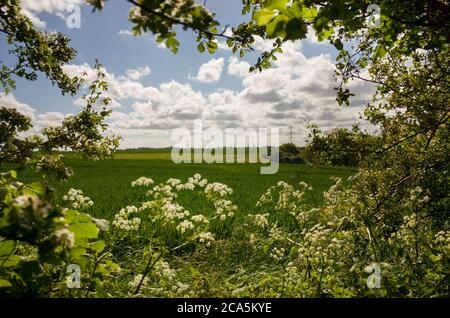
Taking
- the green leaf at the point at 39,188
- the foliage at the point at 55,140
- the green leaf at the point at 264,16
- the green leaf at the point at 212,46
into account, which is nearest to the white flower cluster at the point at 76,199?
the foliage at the point at 55,140

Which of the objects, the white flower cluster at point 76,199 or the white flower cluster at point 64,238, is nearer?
the white flower cluster at point 64,238

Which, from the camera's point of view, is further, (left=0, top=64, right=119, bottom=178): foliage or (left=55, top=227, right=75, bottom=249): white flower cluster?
(left=0, top=64, right=119, bottom=178): foliage

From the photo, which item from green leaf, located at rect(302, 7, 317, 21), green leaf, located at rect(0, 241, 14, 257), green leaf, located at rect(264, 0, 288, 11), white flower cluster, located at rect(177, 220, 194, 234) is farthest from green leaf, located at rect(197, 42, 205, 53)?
green leaf, located at rect(0, 241, 14, 257)

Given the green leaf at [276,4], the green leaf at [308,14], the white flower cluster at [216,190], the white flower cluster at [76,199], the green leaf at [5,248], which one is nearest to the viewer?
the green leaf at [276,4]

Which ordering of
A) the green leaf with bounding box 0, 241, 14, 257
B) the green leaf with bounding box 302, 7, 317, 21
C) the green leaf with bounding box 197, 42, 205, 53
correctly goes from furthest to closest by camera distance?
the green leaf with bounding box 197, 42, 205, 53 < the green leaf with bounding box 0, 241, 14, 257 < the green leaf with bounding box 302, 7, 317, 21

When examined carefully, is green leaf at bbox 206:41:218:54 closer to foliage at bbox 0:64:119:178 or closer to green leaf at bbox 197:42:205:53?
green leaf at bbox 197:42:205:53

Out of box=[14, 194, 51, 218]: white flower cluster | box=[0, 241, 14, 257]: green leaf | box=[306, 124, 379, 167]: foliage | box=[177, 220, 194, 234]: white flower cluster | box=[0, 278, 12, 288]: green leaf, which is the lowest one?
box=[0, 278, 12, 288]: green leaf

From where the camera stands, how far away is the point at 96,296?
2.39m

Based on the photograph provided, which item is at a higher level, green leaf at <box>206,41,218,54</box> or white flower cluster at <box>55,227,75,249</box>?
green leaf at <box>206,41,218,54</box>

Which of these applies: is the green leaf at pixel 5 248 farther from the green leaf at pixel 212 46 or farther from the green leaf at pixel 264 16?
the green leaf at pixel 264 16

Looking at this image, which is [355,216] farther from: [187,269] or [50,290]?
[50,290]

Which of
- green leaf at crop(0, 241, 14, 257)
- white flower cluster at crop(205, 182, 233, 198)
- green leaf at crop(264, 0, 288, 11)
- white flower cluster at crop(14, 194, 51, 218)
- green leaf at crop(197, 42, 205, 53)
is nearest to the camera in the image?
white flower cluster at crop(14, 194, 51, 218)

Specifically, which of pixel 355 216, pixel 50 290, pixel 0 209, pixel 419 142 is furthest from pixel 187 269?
pixel 419 142
